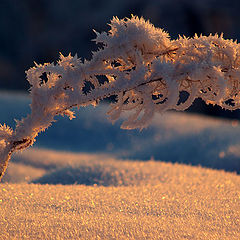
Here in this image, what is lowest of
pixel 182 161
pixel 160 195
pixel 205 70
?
pixel 160 195

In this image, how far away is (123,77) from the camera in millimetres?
978

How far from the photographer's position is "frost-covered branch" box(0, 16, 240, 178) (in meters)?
0.96

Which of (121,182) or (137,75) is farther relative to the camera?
(121,182)

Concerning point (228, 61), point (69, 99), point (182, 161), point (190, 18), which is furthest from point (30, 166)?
point (190, 18)

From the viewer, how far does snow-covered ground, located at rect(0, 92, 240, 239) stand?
1057 mm

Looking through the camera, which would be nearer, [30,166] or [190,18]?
[30,166]

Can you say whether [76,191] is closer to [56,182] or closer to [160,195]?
[160,195]

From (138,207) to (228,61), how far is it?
528 millimetres

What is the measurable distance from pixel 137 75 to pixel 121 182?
0.99 metres

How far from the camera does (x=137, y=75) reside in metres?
0.95

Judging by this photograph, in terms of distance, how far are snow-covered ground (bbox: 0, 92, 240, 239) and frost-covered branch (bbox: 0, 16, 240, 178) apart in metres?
0.26

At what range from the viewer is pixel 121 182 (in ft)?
6.09

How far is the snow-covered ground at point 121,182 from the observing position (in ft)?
3.47

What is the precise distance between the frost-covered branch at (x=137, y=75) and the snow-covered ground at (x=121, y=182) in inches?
→ 10.2
